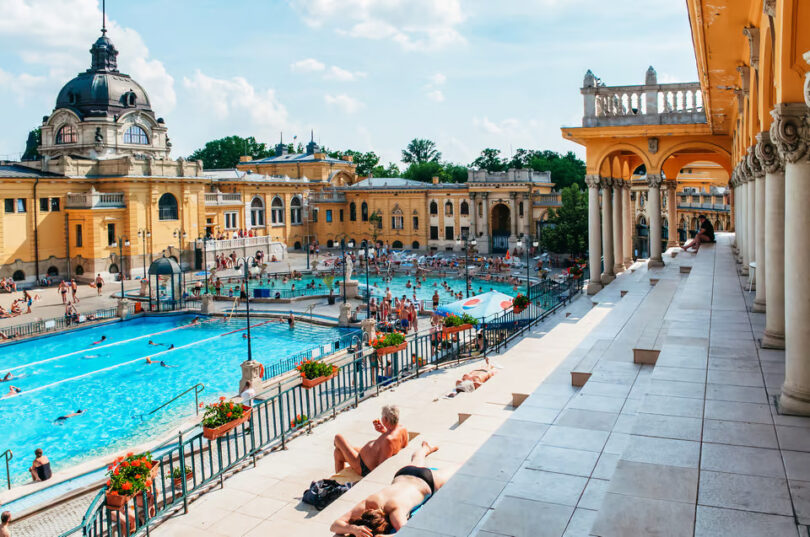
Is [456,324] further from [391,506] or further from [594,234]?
[391,506]

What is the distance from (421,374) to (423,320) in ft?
55.3

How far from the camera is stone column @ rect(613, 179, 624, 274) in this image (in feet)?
75.5

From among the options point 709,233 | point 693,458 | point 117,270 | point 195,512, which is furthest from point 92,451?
point 117,270

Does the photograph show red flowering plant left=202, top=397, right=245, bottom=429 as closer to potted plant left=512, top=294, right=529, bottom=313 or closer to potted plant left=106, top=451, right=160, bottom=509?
potted plant left=106, top=451, right=160, bottom=509

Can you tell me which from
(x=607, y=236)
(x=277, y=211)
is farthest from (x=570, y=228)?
(x=607, y=236)

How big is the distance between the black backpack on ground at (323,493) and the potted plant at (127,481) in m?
2.25

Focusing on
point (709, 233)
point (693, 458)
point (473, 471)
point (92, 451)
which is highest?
point (709, 233)

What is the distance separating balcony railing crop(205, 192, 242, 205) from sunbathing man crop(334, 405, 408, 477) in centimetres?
4893

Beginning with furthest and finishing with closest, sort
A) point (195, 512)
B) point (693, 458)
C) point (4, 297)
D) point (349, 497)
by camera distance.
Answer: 1. point (4, 297)
2. point (195, 512)
3. point (349, 497)
4. point (693, 458)

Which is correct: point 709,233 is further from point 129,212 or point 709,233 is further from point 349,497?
point 129,212

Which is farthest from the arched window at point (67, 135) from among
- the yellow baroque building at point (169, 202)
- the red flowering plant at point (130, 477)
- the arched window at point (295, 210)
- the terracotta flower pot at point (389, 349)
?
the red flowering plant at point (130, 477)

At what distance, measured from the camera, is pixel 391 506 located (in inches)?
237

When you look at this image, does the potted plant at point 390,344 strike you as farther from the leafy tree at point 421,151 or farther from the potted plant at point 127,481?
the leafy tree at point 421,151

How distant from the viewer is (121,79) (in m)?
54.4
